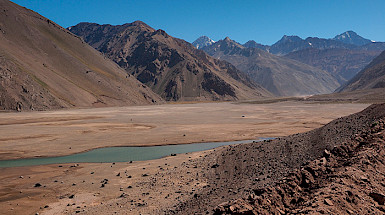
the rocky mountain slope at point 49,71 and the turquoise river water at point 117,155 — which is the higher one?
the rocky mountain slope at point 49,71

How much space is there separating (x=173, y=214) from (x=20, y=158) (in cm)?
2364

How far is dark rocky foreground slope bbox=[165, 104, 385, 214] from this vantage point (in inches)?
322

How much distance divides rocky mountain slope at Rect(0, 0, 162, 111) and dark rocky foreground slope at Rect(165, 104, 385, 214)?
296ft

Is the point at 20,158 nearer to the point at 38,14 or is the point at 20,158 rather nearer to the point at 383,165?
the point at 383,165

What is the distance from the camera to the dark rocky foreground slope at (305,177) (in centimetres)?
817

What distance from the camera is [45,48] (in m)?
143

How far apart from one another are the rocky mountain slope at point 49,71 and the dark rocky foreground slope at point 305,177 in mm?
90162

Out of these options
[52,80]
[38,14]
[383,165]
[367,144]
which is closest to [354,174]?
[383,165]

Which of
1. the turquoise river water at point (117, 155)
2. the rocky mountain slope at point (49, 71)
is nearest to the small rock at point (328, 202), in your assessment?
the turquoise river water at point (117, 155)

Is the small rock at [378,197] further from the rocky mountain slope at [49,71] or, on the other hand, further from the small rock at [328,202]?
the rocky mountain slope at [49,71]

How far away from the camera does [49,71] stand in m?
123

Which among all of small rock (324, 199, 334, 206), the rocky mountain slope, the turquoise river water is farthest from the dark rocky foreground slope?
the rocky mountain slope

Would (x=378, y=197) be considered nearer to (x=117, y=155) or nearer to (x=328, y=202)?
(x=328, y=202)

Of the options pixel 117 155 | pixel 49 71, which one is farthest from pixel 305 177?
pixel 49 71
